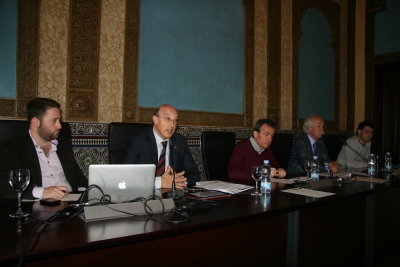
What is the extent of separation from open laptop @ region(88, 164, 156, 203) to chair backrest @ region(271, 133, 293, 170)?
6.83 ft

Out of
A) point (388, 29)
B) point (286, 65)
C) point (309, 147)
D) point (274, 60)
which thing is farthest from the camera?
point (388, 29)

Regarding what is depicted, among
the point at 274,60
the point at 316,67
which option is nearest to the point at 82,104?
the point at 274,60

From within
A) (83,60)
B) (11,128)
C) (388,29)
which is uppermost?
(388,29)

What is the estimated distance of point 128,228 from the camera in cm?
107

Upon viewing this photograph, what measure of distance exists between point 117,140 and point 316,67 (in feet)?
11.7

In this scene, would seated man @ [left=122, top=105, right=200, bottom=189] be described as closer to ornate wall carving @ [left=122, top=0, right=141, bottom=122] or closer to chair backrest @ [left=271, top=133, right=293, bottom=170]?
ornate wall carving @ [left=122, top=0, right=141, bottom=122]

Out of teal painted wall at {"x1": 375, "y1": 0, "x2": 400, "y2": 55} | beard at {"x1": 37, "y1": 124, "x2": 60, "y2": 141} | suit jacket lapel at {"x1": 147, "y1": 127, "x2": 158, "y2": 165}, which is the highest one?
teal painted wall at {"x1": 375, "y1": 0, "x2": 400, "y2": 55}

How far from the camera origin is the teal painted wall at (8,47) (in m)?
2.50

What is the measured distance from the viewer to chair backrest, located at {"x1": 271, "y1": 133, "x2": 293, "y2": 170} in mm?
3250

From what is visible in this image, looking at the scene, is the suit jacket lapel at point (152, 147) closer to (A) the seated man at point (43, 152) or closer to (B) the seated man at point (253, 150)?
(A) the seated man at point (43, 152)

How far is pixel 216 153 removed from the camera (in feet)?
8.95

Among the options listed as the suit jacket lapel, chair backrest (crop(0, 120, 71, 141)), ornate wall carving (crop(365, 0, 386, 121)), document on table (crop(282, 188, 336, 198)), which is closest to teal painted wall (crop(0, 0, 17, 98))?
chair backrest (crop(0, 120, 71, 141))

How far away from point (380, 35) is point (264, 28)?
206 cm

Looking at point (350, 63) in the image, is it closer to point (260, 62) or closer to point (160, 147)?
point (260, 62)
